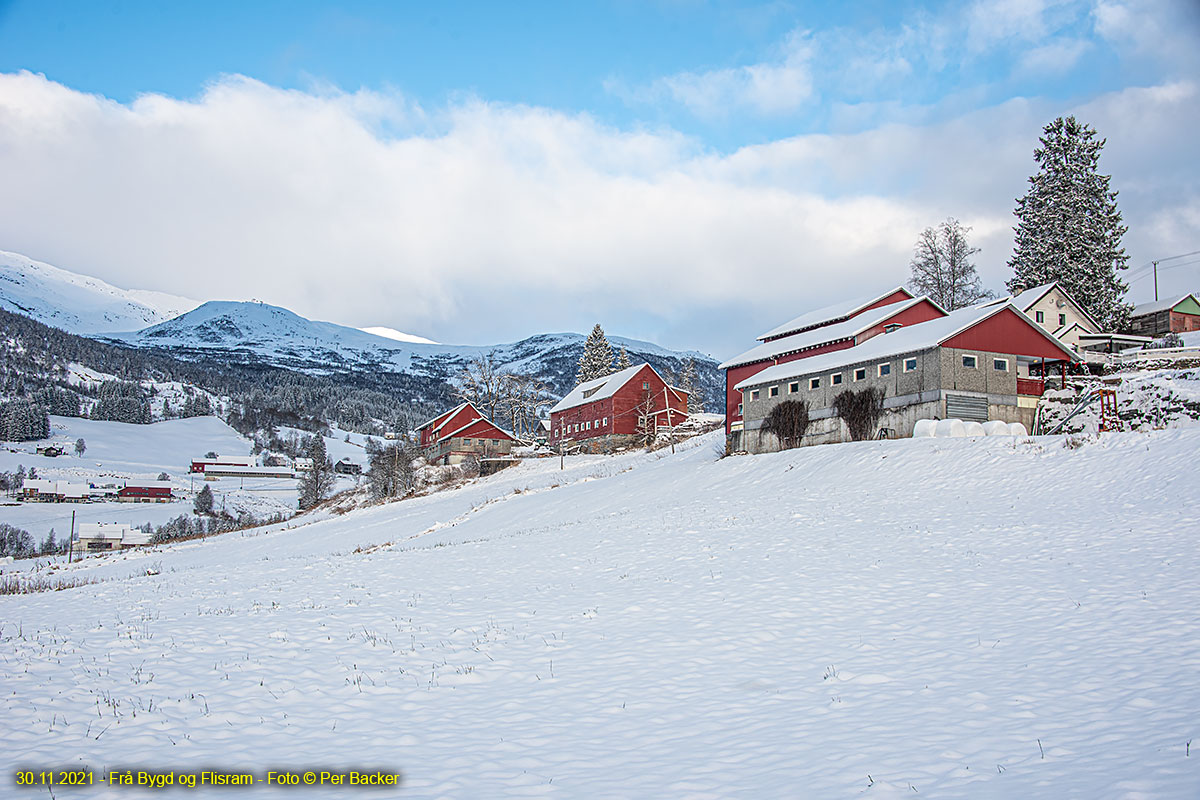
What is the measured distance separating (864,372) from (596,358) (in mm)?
55744

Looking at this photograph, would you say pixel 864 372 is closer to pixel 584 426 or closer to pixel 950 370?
pixel 950 370

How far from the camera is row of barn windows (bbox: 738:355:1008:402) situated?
3759cm

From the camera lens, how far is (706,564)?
68.5 feet

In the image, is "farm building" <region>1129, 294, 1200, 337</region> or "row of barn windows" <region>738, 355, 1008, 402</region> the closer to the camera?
"row of barn windows" <region>738, 355, 1008, 402</region>

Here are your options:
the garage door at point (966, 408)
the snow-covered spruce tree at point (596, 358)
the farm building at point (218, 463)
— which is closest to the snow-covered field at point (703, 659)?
the garage door at point (966, 408)

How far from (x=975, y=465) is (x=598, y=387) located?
51755mm

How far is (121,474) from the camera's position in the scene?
149625mm

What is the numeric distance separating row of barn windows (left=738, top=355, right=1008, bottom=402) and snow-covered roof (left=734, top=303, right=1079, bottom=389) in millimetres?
502

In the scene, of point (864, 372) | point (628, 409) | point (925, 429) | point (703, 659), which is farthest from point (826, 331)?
point (703, 659)

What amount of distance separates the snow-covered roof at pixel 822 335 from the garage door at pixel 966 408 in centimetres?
1059

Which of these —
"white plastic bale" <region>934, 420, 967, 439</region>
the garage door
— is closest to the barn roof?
the garage door

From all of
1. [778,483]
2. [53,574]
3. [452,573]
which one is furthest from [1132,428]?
[53,574]

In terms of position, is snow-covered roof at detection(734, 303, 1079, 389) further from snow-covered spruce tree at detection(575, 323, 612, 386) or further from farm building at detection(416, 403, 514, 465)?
snow-covered spruce tree at detection(575, 323, 612, 386)

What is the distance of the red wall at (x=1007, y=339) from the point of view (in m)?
37.6
